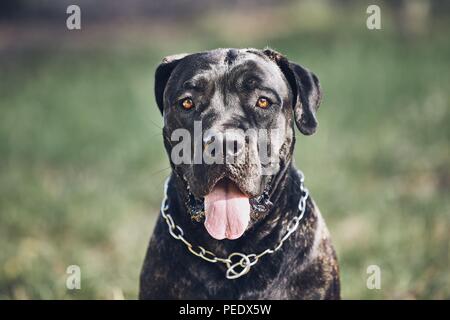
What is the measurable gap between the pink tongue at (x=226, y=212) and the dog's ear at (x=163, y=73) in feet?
2.58

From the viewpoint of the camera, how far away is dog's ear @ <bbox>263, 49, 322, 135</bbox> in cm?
335

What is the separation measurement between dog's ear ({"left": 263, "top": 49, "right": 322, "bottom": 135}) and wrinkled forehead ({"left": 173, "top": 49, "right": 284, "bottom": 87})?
0.08 metres

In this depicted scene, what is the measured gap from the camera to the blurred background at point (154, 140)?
476 cm

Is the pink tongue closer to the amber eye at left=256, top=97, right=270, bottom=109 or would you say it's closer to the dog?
the dog

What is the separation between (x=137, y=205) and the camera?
596 centimetres

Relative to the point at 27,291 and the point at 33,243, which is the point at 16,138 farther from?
the point at 27,291

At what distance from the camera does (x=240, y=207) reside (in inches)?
Result: 120

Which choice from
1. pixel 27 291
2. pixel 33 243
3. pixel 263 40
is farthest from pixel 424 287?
pixel 263 40

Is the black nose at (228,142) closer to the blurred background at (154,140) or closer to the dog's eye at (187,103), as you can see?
the dog's eye at (187,103)

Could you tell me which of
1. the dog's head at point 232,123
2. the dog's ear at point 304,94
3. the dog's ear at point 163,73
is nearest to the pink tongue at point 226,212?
the dog's head at point 232,123

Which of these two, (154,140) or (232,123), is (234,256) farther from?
(154,140)

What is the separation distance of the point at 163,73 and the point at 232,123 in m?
0.67

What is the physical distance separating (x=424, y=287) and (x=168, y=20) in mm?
9467
